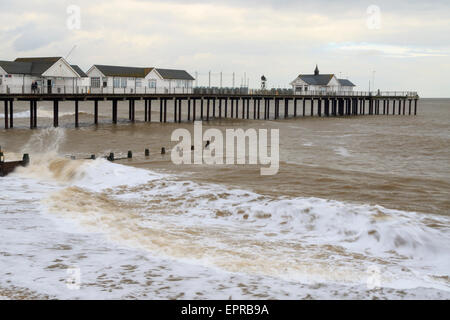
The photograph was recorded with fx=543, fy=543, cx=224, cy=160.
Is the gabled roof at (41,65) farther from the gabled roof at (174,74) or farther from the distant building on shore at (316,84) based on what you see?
the distant building on shore at (316,84)

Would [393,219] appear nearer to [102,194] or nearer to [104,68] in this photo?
[102,194]

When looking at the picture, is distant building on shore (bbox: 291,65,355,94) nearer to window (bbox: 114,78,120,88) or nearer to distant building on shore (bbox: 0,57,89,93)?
window (bbox: 114,78,120,88)

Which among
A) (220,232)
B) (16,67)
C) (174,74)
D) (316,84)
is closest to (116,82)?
(174,74)

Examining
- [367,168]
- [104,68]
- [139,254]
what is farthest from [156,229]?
[104,68]

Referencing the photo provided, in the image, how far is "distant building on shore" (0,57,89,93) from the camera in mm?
46250

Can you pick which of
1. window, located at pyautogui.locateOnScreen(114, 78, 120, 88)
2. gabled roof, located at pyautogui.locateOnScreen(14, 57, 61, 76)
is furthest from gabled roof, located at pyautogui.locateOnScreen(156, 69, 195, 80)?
gabled roof, located at pyautogui.locateOnScreen(14, 57, 61, 76)

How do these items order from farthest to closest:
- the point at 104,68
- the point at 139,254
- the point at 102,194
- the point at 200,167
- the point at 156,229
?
the point at 104,68 < the point at 200,167 < the point at 102,194 < the point at 156,229 < the point at 139,254

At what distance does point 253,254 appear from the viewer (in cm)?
981

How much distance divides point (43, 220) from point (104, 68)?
4899 centimetres

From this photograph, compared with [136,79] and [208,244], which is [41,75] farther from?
[208,244]

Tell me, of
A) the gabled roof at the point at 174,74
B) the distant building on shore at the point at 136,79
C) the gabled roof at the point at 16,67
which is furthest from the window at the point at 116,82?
the gabled roof at the point at 16,67

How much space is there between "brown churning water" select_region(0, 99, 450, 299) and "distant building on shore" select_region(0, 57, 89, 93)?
26948mm

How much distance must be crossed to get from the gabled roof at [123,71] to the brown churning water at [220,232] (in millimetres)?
37370

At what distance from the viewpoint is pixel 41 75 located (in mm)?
48062
